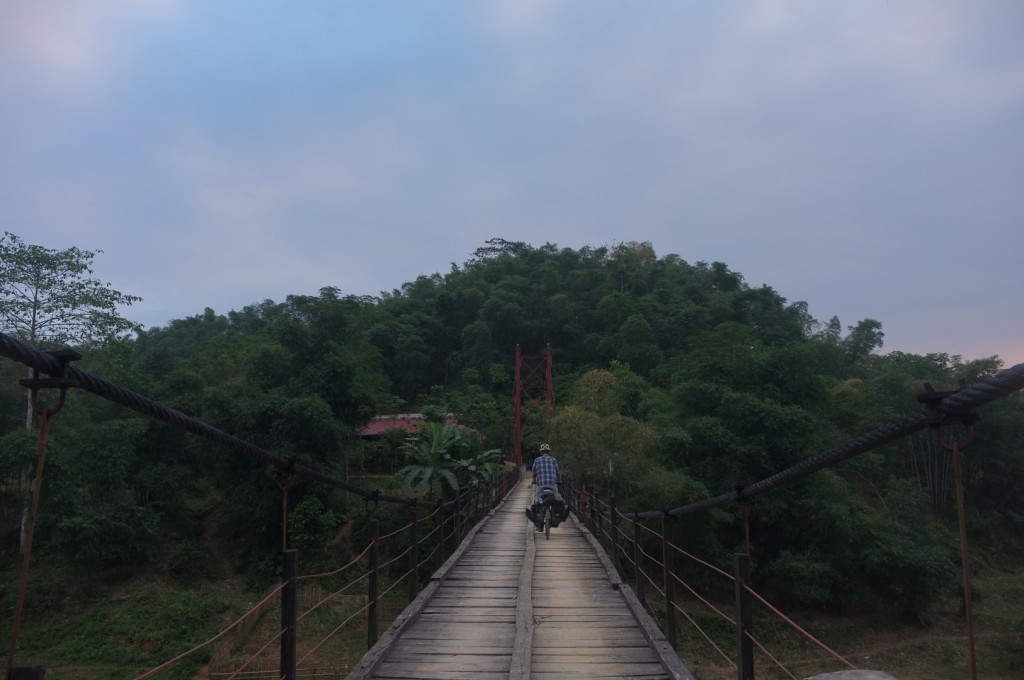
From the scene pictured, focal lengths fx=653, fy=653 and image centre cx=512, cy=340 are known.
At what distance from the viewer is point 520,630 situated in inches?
139

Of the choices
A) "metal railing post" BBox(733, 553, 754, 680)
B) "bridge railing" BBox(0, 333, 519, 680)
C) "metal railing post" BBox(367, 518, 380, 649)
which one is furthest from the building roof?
"metal railing post" BBox(733, 553, 754, 680)

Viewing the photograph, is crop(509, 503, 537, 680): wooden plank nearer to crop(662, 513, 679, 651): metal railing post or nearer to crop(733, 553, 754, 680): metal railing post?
crop(662, 513, 679, 651): metal railing post

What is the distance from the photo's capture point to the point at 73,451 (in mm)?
14195

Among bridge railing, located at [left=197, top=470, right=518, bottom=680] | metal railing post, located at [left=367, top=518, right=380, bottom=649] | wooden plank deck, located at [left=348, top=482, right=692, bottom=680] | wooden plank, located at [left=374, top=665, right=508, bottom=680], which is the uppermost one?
metal railing post, located at [left=367, top=518, right=380, bottom=649]

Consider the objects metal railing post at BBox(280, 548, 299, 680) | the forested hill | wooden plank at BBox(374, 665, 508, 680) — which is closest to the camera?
metal railing post at BBox(280, 548, 299, 680)

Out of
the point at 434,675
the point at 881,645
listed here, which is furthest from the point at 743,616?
the point at 881,645

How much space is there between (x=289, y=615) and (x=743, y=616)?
1.75m

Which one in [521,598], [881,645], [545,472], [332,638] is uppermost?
[545,472]

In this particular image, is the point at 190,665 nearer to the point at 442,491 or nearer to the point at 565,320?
the point at 442,491

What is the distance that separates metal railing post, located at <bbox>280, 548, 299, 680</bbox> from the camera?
7.95ft

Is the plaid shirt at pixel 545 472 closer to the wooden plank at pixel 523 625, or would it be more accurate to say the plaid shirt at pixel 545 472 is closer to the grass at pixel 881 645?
the wooden plank at pixel 523 625

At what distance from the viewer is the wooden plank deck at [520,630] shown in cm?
299

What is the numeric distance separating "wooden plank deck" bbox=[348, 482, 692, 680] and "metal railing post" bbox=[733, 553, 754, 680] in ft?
0.90

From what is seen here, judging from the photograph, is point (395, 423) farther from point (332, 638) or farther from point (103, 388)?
point (103, 388)
